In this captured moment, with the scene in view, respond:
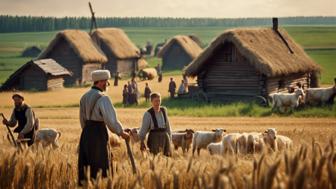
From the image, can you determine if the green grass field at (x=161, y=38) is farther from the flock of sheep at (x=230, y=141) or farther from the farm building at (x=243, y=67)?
the flock of sheep at (x=230, y=141)

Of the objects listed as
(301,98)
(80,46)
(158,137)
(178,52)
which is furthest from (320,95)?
(178,52)

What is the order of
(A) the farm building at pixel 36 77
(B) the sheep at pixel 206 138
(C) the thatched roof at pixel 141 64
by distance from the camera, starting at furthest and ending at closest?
(C) the thatched roof at pixel 141 64 < (A) the farm building at pixel 36 77 < (B) the sheep at pixel 206 138

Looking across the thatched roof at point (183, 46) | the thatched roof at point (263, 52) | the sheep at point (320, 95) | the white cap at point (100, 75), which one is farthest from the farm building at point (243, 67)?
the thatched roof at point (183, 46)

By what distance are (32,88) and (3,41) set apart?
10308 cm

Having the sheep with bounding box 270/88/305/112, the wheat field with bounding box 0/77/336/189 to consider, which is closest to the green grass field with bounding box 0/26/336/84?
the sheep with bounding box 270/88/305/112

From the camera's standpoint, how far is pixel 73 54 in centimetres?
5341

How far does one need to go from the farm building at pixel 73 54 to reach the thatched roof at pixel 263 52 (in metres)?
18.7

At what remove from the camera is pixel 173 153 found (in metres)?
11.5

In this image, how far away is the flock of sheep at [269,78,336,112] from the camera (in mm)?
28734

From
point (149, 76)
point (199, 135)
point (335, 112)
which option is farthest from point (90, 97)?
point (149, 76)

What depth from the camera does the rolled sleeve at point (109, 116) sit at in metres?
9.46

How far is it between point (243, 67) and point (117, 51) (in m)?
27.3

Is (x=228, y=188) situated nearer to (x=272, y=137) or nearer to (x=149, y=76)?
(x=272, y=137)

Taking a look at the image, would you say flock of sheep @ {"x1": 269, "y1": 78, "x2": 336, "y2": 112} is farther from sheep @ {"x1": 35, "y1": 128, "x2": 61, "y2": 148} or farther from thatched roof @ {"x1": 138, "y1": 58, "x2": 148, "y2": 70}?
thatched roof @ {"x1": 138, "y1": 58, "x2": 148, "y2": 70}
